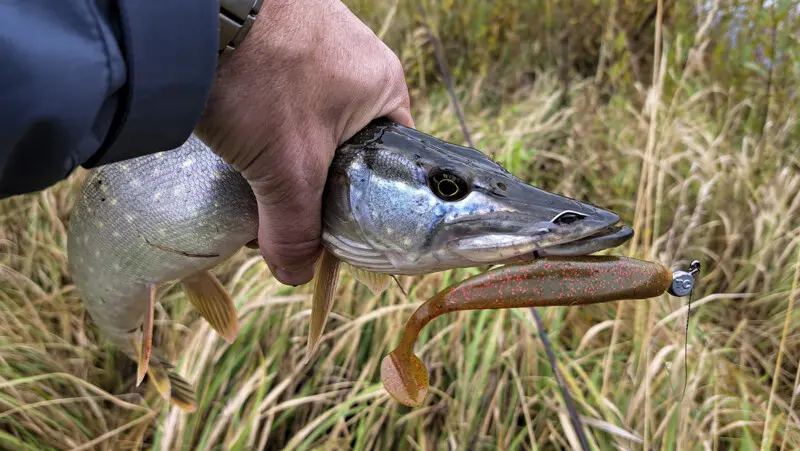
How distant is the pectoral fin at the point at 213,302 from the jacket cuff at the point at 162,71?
28.4 inches

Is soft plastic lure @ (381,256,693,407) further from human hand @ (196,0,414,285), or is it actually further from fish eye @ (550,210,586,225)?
human hand @ (196,0,414,285)

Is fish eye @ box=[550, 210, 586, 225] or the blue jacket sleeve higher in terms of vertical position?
fish eye @ box=[550, 210, 586, 225]

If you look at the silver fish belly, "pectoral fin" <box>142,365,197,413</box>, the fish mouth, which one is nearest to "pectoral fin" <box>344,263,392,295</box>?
the silver fish belly

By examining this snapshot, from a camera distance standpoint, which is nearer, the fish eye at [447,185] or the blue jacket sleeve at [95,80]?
the blue jacket sleeve at [95,80]

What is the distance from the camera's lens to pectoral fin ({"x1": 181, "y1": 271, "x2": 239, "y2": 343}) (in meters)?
1.58

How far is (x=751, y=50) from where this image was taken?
3076mm

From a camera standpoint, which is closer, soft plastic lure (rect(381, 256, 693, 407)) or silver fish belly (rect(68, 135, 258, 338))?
soft plastic lure (rect(381, 256, 693, 407))

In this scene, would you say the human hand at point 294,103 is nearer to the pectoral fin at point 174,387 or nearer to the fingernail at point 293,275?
the fingernail at point 293,275

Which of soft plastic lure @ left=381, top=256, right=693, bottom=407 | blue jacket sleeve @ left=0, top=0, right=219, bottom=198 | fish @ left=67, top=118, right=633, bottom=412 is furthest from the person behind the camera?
fish @ left=67, top=118, right=633, bottom=412

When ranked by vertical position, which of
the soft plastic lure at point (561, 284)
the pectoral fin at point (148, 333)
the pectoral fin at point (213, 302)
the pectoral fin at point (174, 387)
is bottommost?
the pectoral fin at point (174, 387)

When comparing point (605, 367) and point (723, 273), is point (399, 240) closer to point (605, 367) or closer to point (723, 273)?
point (605, 367)

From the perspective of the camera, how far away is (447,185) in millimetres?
1130

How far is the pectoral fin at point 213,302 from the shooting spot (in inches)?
62.2

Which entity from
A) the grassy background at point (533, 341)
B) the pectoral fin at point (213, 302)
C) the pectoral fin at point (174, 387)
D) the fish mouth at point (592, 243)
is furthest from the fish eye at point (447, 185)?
the pectoral fin at point (174, 387)
